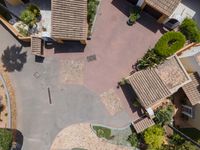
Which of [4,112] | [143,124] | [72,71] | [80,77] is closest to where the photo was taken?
[143,124]

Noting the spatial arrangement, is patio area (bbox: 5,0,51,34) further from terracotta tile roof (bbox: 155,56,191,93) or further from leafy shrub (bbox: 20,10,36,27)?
terracotta tile roof (bbox: 155,56,191,93)

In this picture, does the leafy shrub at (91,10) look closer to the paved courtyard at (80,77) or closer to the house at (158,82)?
the paved courtyard at (80,77)

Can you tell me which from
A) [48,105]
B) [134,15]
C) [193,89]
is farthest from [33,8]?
[193,89]

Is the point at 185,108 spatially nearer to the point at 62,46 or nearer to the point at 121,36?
the point at 121,36

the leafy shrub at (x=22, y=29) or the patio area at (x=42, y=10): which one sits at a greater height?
the patio area at (x=42, y=10)

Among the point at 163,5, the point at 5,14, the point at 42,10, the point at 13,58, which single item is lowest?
the point at 13,58

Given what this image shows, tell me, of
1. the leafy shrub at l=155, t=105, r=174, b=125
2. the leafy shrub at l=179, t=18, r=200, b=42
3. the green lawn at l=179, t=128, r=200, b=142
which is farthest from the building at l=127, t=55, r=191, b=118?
the green lawn at l=179, t=128, r=200, b=142

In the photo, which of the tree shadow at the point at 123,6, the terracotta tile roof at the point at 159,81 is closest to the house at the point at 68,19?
the tree shadow at the point at 123,6

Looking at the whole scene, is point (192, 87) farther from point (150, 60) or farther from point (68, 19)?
point (68, 19)

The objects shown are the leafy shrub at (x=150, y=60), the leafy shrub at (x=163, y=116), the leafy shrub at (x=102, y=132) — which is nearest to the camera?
the leafy shrub at (x=150, y=60)
